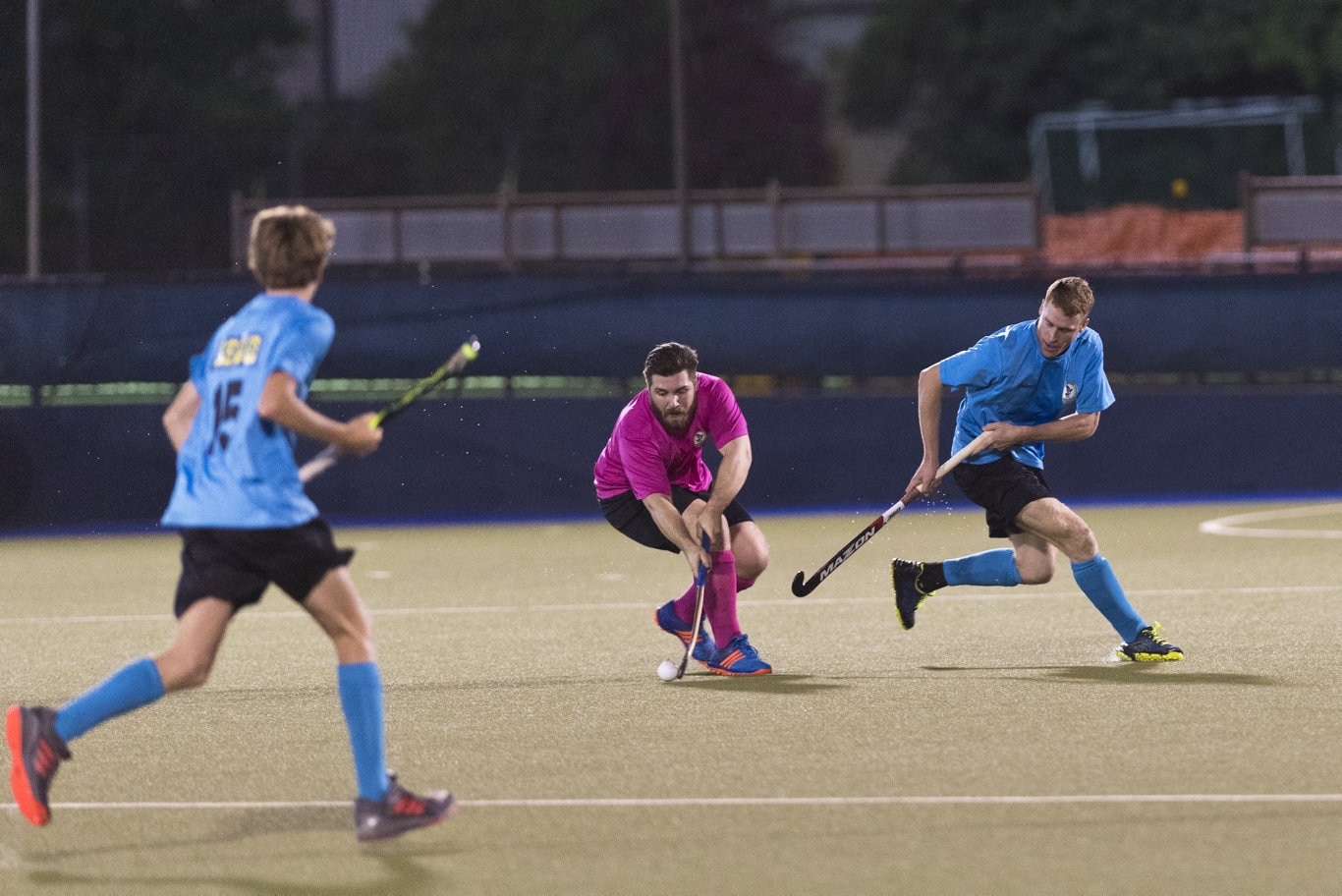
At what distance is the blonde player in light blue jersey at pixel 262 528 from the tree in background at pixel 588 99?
42.7 meters

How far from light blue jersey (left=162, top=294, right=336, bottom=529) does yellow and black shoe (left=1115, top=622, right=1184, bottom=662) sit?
380 centimetres

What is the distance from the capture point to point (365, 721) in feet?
15.6

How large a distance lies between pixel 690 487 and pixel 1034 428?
130 centimetres

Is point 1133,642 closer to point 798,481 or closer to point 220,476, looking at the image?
point 220,476

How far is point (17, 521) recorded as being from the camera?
1512 centimetres

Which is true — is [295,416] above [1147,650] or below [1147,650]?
above

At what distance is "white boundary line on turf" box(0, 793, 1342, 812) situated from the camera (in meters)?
5.02

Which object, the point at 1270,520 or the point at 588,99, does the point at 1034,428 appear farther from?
the point at 588,99

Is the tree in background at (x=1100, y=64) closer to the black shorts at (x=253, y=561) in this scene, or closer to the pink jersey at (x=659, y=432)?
the pink jersey at (x=659, y=432)

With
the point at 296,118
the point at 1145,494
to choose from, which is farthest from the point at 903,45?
the point at 1145,494

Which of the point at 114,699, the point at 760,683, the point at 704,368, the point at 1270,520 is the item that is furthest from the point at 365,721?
the point at 704,368

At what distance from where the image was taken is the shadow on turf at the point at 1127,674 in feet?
23.0

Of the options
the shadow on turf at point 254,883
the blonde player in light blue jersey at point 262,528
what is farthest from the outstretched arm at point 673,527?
the shadow on turf at point 254,883

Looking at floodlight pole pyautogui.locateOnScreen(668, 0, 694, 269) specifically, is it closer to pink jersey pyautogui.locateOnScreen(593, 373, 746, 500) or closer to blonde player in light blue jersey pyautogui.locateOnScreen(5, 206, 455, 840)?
pink jersey pyautogui.locateOnScreen(593, 373, 746, 500)
